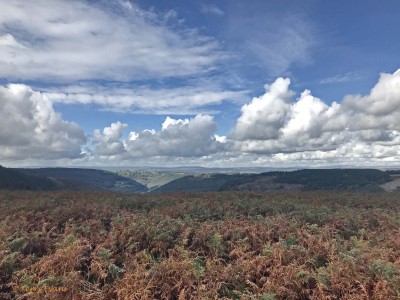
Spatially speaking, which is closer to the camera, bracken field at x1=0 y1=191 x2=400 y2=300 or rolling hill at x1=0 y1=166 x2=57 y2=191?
bracken field at x1=0 y1=191 x2=400 y2=300

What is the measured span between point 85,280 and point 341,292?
6063 mm

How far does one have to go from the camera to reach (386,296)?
23.1 feet

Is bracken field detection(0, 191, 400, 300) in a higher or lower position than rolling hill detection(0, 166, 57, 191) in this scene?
higher

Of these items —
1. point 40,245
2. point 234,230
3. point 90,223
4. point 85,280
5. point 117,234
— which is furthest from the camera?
point 90,223

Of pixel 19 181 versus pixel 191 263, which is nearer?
pixel 191 263

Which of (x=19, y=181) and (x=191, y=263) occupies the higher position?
(x=191, y=263)

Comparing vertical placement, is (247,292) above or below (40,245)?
below

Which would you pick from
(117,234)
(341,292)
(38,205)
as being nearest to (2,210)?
(38,205)

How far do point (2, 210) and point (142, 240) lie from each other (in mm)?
7915

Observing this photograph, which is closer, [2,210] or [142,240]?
[142,240]

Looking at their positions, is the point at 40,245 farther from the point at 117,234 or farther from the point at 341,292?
the point at 341,292

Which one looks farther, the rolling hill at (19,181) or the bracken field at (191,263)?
the rolling hill at (19,181)

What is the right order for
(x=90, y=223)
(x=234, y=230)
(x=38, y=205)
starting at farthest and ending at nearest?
(x=38, y=205)
(x=90, y=223)
(x=234, y=230)

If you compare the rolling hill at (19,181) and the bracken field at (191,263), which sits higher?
the bracken field at (191,263)
